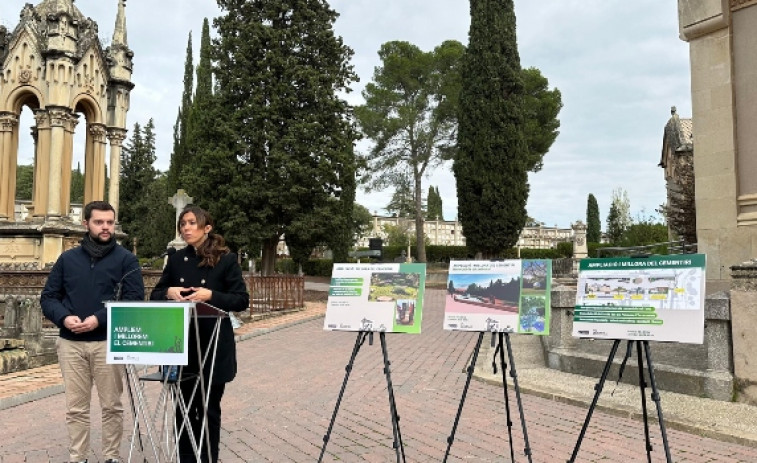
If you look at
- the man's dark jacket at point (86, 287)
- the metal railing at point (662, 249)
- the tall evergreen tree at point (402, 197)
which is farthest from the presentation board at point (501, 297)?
the tall evergreen tree at point (402, 197)

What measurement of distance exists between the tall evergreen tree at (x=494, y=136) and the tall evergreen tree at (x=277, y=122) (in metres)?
8.62

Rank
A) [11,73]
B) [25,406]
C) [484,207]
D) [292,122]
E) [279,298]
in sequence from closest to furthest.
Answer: [25,406] < [11,73] < [279,298] < [292,122] < [484,207]

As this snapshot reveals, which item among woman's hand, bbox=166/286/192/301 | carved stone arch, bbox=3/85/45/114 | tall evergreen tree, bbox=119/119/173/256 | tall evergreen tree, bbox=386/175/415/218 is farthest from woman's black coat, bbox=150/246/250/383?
tall evergreen tree, bbox=119/119/173/256

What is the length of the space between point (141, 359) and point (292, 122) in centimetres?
2063

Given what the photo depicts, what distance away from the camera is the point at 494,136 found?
29.7 m

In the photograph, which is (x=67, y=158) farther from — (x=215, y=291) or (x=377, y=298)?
(x=377, y=298)

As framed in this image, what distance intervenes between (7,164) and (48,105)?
257cm

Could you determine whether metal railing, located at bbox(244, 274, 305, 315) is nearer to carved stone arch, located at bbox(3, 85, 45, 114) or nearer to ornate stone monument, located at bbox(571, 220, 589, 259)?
carved stone arch, located at bbox(3, 85, 45, 114)

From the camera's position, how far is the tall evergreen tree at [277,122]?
2289 centimetres

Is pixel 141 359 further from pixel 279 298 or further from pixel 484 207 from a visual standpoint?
pixel 484 207

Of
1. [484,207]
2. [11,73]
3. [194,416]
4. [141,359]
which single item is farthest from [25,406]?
[484,207]

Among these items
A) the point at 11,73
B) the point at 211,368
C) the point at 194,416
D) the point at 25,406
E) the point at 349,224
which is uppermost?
the point at 11,73

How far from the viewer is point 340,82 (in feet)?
82.8

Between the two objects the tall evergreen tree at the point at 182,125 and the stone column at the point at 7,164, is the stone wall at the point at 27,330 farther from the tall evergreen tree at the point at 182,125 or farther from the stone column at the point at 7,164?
the tall evergreen tree at the point at 182,125
